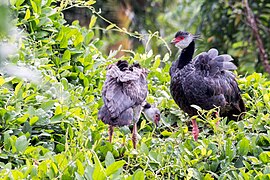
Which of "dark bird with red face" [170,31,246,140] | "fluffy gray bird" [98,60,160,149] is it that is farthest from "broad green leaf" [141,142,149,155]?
"dark bird with red face" [170,31,246,140]

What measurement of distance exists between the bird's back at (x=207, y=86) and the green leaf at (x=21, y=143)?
5.56ft

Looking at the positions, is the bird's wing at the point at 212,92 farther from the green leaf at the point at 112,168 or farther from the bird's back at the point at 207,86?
the green leaf at the point at 112,168

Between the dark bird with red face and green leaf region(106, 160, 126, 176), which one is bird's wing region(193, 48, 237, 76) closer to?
the dark bird with red face

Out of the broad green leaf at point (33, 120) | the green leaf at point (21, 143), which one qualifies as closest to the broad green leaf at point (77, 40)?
the broad green leaf at point (33, 120)

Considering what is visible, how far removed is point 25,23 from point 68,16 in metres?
5.89

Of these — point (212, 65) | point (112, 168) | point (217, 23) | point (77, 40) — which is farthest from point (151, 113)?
point (217, 23)

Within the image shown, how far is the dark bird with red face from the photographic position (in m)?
4.58

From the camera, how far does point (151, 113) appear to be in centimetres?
440

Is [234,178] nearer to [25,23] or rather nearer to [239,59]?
Result: [25,23]

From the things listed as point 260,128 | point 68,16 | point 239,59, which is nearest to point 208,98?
point 260,128

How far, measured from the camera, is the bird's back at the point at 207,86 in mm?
4578

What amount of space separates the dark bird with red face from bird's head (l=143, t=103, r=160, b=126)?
278 mm

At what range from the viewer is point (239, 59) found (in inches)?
387

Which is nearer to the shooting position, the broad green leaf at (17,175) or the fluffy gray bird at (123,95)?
the broad green leaf at (17,175)
